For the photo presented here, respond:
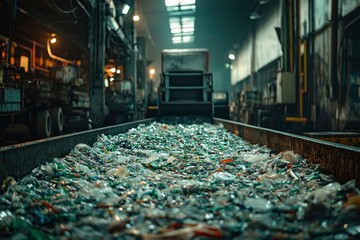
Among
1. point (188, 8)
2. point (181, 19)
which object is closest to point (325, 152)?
point (188, 8)

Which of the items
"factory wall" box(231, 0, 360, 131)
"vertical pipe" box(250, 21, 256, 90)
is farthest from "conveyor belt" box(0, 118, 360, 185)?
"vertical pipe" box(250, 21, 256, 90)

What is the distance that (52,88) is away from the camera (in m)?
8.87

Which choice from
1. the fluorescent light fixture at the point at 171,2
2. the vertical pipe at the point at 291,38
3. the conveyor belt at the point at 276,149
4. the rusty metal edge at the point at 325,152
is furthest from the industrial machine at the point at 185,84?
the conveyor belt at the point at 276,149

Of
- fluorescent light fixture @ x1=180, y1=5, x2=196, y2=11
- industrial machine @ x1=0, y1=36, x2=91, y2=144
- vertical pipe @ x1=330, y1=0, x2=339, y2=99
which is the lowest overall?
industrial machine @ x1=0, y1=36, x2=91, y2=144

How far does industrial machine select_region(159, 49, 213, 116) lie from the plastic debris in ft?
26.4

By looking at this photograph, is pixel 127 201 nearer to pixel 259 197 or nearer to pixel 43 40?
pixel 259 197

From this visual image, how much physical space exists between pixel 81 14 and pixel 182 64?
4040 millimetres

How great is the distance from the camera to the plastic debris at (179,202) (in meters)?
1.80

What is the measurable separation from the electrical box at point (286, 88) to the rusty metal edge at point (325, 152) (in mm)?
5666

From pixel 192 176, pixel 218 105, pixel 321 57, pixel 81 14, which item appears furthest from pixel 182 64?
pixel 192 176

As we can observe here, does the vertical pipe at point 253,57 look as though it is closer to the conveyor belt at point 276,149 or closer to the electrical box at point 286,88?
the electrical box at point 286,88

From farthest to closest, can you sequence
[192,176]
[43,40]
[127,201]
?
[43,40], [192,176], [127,201]

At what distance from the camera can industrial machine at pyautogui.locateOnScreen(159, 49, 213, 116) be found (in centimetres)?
1178

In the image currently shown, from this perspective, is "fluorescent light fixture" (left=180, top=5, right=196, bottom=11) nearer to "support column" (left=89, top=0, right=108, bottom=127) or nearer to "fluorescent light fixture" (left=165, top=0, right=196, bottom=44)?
"fluorescent light fixture" (left=165, top=0, right=196, bottom=44)
